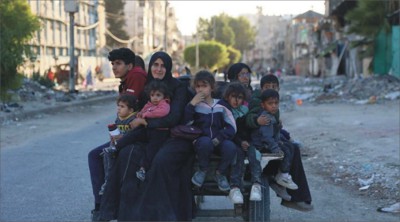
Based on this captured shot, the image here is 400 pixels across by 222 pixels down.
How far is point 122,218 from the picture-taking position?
4105 millimetres

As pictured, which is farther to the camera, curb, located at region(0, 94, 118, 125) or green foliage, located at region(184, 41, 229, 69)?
green foliage, located at region(184, 41, 229, 69)

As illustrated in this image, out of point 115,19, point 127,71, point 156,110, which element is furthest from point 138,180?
point 115,19

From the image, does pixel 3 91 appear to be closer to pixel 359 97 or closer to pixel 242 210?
pixel 359 97

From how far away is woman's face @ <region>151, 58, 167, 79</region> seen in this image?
4.46 meters

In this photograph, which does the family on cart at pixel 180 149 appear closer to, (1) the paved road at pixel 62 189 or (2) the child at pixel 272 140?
(2) the child at pixel 272 140

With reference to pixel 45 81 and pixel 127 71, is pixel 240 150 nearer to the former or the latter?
pixel 127 71

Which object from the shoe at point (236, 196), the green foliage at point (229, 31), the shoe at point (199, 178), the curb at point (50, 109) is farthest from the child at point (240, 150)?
the green foliage at point (229, 31)

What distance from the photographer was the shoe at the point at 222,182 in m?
4.21

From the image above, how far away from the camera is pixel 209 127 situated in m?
4.30

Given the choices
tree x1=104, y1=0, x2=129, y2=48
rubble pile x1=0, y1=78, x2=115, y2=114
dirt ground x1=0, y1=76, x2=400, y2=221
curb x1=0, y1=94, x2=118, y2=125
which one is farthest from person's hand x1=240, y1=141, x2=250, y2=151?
tree x1=104, y1=0, x2=129, y2=48

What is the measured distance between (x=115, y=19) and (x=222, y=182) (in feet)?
237

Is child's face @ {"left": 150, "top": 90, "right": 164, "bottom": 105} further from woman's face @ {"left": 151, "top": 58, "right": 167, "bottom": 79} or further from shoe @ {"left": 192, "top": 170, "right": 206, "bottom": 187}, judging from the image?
shoe @ {"left": 192, "top": 170, "right": 206, "bottom": 187}

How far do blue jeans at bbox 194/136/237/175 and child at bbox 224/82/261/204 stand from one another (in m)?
0.09

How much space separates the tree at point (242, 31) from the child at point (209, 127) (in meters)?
123
